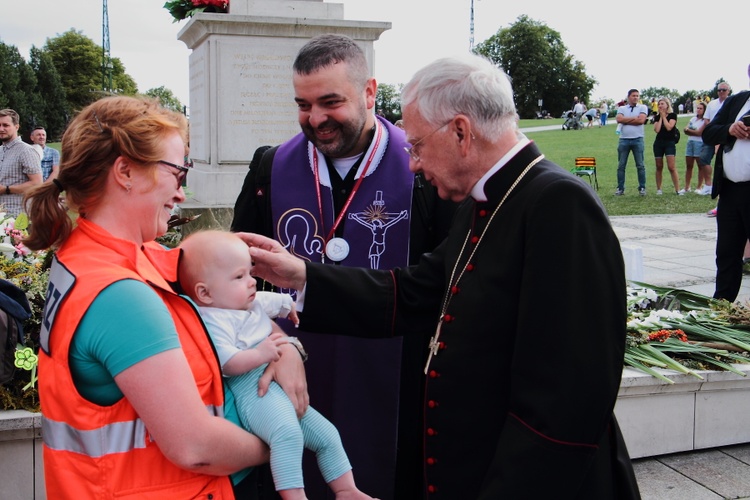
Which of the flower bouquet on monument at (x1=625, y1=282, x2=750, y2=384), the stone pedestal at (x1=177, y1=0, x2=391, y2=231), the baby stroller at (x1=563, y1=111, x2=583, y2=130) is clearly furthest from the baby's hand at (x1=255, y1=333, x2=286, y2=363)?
the baby stroller at (x1=563, y1=111, x2=583, y2=130)

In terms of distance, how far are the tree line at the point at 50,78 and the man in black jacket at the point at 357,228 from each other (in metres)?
26.3

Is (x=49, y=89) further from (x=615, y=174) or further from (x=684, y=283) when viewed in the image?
(x=684, y=283)

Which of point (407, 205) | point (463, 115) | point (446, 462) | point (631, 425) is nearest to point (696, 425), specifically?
point (631, 425)

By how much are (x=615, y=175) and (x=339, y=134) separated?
21.0 metres

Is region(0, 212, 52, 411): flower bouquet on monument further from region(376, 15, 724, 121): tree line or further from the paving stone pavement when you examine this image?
region(376, 15, 724, 121): tree line

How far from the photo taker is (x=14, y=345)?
334 cm

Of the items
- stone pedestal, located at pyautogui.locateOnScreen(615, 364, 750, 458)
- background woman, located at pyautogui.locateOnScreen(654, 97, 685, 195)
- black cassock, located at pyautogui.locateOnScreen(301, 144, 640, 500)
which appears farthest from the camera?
background woman, located at pyautogui.locateOnScreen(654, 97, 685, 195)

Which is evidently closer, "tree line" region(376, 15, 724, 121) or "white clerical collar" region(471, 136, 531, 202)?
"white clerical collar" region(471, 136, 531, 202)

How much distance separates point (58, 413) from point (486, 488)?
3.41 feet

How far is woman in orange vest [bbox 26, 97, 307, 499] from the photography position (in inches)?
65.9

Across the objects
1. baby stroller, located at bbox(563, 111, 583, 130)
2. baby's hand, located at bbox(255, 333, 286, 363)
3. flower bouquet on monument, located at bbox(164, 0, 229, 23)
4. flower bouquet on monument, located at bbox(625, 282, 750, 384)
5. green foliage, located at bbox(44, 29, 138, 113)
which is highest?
green foliage, located at bbox(44, 29, 138, 113)

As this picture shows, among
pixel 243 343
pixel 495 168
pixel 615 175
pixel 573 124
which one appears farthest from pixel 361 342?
pixel 573 124

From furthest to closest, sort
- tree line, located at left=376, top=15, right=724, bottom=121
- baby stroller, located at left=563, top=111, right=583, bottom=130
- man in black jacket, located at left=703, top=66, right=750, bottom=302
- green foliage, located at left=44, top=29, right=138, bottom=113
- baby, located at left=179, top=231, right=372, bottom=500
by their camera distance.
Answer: tree line, located at left=376, top=15, right=724, bottom=121
green foliage, located at left=44, top=29, right=138, bottom=113
baby stroller, located at left=563, top=111, right=583, bottom=130
man in black jacket, located at left=703, top=66, right=750, bottom=302
baby, located at left=179, top=231, right=372, bottom=500

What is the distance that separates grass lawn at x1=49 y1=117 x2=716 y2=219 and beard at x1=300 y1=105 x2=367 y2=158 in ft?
41.0
